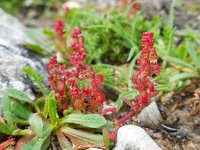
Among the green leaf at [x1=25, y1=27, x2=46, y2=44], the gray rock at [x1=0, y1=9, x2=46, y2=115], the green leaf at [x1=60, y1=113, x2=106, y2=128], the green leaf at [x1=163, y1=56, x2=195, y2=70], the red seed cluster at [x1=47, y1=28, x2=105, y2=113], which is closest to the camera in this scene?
the green leaf at [x1=60, y1=113, x2=106, y2=128]

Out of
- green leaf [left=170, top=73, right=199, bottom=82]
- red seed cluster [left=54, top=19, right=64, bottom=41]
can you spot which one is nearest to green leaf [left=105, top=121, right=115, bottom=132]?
green leaf [left=170, top=73, right=199, bottom=82]

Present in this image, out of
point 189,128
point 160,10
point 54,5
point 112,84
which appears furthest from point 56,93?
point 54,5

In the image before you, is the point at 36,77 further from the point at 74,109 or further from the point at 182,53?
the point at 182,53

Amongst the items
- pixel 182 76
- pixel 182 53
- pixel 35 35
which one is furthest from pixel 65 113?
pixel 35 35

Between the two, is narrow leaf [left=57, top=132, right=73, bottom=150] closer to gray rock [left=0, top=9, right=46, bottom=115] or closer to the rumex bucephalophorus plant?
the rumex bucephalophorus plant

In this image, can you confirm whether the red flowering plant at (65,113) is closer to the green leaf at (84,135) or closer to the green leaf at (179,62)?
the green leaf at (84,135)

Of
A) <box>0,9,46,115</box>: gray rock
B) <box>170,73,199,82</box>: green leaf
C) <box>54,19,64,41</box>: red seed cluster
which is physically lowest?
<box>170,73,199,82</box>: green leaf

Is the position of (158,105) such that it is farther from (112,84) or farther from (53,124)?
(53,124)

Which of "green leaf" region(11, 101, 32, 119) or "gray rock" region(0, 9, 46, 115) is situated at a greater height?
"gray rock" region(0, 9, 46, 115)
